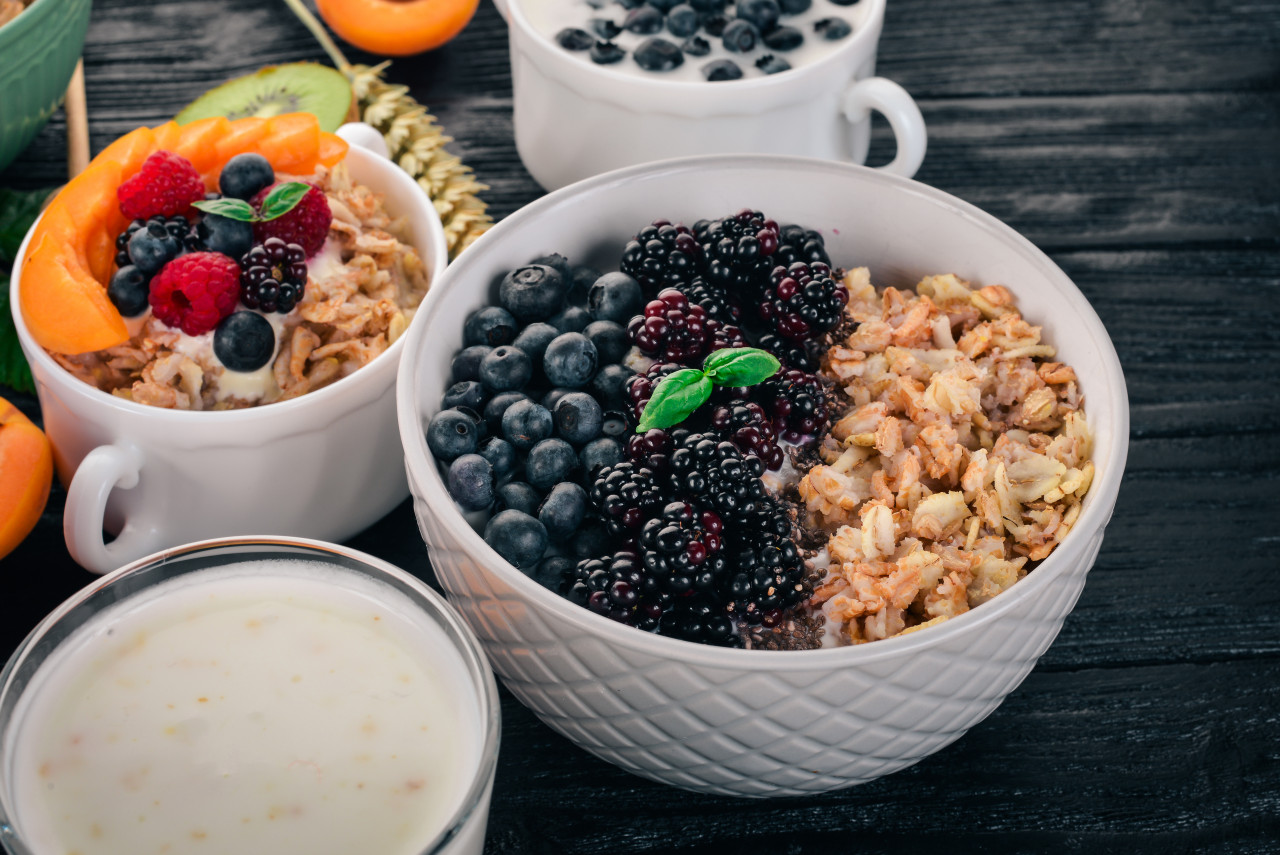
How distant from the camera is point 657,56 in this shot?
1.44 metres

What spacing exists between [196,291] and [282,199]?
138 mm

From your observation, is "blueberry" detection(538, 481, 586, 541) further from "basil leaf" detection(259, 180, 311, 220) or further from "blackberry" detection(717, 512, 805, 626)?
"basil leaf" detection(259, 180, 311, 220)

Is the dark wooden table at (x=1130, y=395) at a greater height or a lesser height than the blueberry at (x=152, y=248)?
lesser

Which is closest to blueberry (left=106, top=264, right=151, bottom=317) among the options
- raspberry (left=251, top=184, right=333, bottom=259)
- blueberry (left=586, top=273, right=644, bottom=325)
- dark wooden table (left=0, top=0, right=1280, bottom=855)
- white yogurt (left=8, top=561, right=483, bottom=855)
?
raspberry (left=251, top=184, right=333, bottom=259)

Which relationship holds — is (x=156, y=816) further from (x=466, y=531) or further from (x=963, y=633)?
(x=963, y=633)

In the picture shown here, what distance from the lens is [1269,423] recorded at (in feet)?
4.52

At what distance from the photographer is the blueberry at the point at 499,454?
3.37ft

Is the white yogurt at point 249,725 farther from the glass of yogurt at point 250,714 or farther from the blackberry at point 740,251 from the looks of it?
the blackberry at point 740,251

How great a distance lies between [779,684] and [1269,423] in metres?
0.87

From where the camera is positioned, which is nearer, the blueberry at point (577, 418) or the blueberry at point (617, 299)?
the blueberry at point (577, 418)

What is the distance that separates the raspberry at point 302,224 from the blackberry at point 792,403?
1.65ft

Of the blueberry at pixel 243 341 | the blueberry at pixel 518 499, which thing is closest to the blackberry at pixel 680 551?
the blueberry at pixel 518 499

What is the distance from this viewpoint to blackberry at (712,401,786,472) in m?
1.00

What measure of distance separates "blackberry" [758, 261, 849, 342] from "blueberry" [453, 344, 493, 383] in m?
0.28
